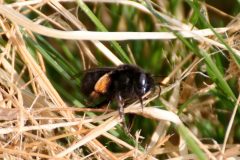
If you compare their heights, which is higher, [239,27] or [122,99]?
[239,27]

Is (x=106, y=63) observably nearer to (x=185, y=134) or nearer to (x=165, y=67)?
(x=165, y=67)

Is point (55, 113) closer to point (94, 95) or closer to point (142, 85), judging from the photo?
point (94, 95)

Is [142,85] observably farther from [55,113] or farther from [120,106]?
[55,113]

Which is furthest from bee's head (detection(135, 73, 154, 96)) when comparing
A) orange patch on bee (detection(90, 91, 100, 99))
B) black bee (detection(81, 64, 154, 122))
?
orange patch on bee (detection(90, 91, 100, 99))

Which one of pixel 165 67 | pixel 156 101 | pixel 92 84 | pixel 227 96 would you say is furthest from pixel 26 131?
pixel 165 67

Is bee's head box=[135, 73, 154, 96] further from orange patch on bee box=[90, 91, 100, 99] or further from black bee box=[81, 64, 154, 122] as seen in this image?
orange patch on bee box=[90, 91, 100, 99]

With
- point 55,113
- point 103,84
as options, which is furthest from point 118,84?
point 55,113

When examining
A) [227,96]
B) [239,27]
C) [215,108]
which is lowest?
[215,108]
